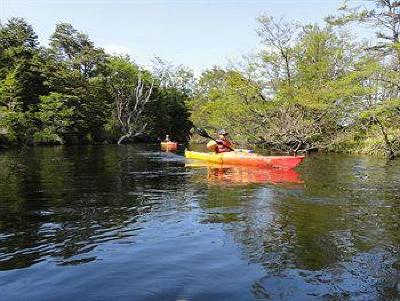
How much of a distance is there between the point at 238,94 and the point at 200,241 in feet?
81.3

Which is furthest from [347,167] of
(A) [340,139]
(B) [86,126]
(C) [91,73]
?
(C) [91,73]

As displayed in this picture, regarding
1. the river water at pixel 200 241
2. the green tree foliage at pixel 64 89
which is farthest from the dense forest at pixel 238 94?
the river water at pixel 200 241

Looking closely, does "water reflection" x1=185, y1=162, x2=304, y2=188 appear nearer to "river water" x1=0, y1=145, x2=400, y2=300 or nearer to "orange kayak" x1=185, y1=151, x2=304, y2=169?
"orange kayak" x1=185, y1=151, x2=304, y2=169

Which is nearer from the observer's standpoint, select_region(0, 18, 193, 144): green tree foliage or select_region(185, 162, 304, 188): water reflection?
select_region(185, 162, 304, 188): water reflection

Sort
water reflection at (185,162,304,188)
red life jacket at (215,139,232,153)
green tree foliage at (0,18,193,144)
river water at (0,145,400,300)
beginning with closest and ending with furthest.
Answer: river water at (0,145,400,300) → water reflection at (185,162,304,188) → red life jacket at (215,139,232,153) → green tree foliage at (0,18,193,144)

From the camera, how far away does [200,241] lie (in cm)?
733

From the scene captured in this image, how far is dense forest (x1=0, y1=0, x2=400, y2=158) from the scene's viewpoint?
78.6 feet

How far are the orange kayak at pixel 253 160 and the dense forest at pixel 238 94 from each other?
7.15 metres

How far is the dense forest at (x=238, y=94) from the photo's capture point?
2395 centimetres

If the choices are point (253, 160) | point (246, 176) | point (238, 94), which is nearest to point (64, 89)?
point (238, 94)

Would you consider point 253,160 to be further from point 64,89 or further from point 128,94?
point 128,94

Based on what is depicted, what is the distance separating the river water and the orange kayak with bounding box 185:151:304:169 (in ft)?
9.74

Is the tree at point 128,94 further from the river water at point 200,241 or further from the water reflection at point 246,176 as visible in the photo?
the river water at point 200,241

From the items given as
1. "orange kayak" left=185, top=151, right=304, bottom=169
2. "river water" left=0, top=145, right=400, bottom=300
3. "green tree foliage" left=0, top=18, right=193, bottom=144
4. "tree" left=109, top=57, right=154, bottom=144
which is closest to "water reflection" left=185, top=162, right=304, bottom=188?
"orange kayak" left=185, top=151, right=304, bottom=169
